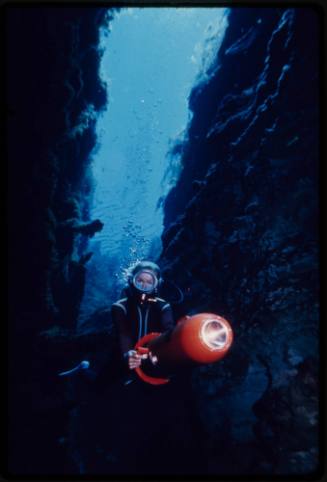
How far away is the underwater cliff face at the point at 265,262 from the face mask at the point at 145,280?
80.0 inches

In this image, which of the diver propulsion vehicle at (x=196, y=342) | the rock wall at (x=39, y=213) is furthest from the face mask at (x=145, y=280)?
the rock wall at (x=39, y=213)

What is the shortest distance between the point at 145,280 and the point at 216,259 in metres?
2.78

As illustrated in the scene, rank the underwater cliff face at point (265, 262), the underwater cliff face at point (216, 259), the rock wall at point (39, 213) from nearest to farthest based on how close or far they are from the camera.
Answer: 1. the underwater cliff face at point (265, 262)
2. the underwater cliff face at point (216, 259)
3. the rock wall at point (39, 213)

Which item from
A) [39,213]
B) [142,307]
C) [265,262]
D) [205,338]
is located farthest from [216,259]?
[39,213]

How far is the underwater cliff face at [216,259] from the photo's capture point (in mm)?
4125

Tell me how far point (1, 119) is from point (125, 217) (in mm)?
32594

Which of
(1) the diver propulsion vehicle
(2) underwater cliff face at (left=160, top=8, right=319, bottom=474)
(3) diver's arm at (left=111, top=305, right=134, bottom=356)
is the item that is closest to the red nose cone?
(1) the diver propulsion vehicle

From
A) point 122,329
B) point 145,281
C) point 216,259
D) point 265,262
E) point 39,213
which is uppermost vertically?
point 39,213

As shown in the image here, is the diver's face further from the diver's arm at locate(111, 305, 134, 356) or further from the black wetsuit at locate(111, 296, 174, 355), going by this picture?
the diver's arm at locate(111, 305, 134, 356)

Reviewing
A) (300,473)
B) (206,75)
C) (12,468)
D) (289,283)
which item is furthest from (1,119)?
(206,75)

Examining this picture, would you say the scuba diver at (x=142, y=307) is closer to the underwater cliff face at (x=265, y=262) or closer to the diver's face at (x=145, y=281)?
the diver's face at (x=145, y=281)

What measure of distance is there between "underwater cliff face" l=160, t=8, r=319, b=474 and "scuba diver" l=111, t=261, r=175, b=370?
1.67m

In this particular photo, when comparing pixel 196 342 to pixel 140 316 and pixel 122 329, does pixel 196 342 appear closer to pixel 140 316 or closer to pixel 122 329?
pixel 122 329

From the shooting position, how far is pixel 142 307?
13.6 ft
